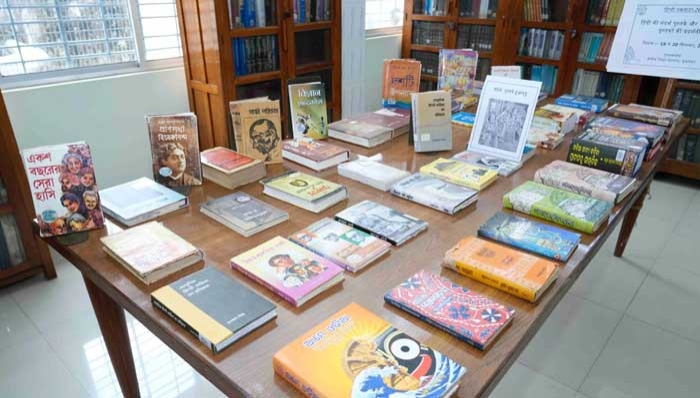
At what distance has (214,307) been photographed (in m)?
0.91

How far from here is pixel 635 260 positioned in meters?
2.57

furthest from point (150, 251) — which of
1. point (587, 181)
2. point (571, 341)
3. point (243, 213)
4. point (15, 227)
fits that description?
point (571, 341)

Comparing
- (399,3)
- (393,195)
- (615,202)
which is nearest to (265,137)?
(393,195)

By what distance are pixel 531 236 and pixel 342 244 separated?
489 mm

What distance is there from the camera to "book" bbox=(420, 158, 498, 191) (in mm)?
1469

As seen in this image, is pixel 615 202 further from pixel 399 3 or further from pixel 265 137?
pixel 399 3

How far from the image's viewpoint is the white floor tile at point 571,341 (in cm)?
184

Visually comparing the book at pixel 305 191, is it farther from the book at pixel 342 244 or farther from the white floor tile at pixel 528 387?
the white floor tile at pixel 528 387

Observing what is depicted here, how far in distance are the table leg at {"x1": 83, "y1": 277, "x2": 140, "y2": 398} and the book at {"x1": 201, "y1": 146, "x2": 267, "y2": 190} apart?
1.57 feet

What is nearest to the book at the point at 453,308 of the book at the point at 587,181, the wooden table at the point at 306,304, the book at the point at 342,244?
the wooden table at the point at 306,304

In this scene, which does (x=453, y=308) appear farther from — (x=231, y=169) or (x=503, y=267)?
(x=231, y=169)

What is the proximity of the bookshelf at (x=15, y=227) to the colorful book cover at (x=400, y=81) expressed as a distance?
1.73 m

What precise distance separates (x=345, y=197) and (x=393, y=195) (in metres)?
0.16

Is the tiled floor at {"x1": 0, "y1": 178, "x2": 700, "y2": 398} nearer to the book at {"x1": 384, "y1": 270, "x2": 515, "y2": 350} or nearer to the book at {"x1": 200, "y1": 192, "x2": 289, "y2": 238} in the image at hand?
the book at {"x1": 200, "y1": 192, "x2": 289, "y2": 238}
